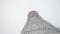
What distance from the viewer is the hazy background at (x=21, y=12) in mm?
1520

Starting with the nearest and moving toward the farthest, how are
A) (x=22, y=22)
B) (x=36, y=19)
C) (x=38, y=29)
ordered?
(x=38, y=29)
(x=36, y=19)
(x=22, y=22)

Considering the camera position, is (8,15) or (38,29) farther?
(8,15)

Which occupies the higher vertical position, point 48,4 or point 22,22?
point 48,4

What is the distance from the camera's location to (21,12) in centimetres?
157

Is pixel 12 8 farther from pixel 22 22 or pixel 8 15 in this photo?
pixel 22 22

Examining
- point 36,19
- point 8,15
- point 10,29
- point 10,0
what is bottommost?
point 10,29

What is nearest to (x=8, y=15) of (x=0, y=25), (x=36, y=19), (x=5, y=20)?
(x=5, y=20)

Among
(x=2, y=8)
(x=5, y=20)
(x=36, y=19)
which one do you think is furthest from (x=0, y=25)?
(x=36, y=19)

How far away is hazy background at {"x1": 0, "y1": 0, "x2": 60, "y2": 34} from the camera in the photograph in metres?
1.52

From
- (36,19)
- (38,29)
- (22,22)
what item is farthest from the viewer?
(22,22)

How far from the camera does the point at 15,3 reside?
1.60m

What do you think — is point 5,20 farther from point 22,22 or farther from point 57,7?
point 57,7

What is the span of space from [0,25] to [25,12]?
447 mm

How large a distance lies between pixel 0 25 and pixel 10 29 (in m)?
0.18
